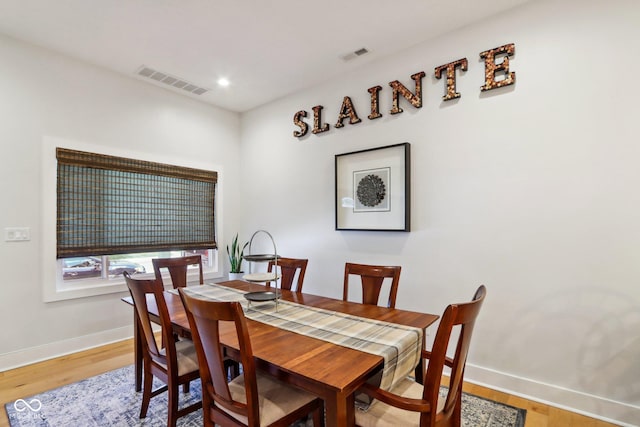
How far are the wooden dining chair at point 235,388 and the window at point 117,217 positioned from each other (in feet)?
8.20

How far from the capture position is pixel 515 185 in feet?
7.97

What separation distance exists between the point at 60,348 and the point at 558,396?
168 inches

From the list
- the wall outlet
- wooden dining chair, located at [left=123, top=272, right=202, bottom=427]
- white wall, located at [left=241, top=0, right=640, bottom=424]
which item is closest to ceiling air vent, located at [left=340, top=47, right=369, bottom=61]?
white wall, located at [left=241, top=0, right=640, bottom=424]

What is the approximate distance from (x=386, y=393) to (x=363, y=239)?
6.70 feet

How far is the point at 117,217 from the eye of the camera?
Result: 11.4 ft

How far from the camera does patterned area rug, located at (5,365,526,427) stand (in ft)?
6.81

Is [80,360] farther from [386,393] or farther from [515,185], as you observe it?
[515,185]

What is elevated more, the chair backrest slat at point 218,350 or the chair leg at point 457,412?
the chair backrest slat at point 218,350

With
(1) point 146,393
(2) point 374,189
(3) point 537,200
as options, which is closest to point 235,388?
(1) point 146,393

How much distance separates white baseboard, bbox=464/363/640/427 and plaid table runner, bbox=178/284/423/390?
1.31m

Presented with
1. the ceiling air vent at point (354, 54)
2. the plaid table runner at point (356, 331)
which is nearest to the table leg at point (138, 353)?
the plaid table runner at point (356, 331)

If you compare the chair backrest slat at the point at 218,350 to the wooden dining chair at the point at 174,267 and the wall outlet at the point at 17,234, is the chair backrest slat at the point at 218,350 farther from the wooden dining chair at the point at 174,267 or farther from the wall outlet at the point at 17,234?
the wall outlet at the point at 17,234

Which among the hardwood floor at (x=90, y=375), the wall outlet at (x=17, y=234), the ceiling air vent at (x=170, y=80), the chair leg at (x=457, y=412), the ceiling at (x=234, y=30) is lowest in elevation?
the hardwood floor at (x=90, y=375)

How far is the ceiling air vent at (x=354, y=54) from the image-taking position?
3027 mm
